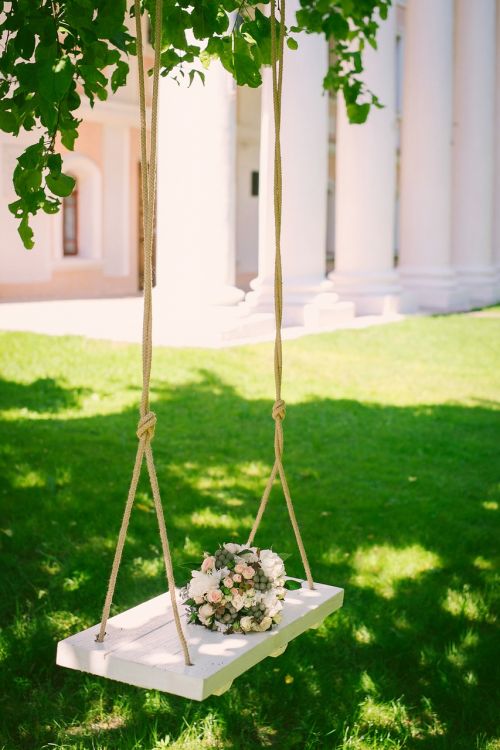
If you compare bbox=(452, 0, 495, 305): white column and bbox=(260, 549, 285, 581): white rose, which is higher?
bbox=(452, 0, 495, 305): white column

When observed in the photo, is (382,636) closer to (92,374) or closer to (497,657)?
(497,657)

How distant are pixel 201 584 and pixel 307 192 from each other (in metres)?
12.7

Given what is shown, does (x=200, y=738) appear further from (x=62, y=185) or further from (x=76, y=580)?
(x=62, y=185)

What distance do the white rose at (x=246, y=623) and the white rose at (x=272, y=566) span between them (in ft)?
0.70

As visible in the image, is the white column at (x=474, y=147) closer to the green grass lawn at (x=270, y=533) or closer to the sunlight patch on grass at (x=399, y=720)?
the green grass lawn at (x=270, y=533)

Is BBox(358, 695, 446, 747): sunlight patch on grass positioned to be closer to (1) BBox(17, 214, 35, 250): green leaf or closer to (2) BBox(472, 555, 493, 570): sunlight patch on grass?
(2) BBox(472, 555, 493, 570): sunlight patch on grass

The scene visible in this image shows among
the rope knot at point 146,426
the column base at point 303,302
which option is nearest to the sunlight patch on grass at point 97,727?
the rope knot at point 146,426

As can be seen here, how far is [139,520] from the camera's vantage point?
19.0 ft

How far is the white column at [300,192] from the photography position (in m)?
14.7

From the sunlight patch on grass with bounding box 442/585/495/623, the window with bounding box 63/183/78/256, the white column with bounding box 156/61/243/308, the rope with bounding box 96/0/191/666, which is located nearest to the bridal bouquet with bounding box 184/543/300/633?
the rope with bounding box 96/0/191/666

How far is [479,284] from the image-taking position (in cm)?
2148

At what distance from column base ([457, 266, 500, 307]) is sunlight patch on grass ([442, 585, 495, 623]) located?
55.7 feet

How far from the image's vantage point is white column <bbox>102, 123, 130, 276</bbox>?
68.7 feet

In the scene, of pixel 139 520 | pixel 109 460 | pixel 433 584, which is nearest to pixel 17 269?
pixel 109 460
